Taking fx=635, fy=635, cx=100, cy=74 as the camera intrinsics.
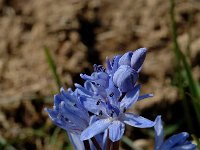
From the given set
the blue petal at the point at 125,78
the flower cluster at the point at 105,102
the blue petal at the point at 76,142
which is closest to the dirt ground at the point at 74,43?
the blue petal at the point at 76,142

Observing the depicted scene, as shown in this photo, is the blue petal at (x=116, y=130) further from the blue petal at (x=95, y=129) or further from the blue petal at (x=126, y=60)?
the blue petal at (x=126, y=60)

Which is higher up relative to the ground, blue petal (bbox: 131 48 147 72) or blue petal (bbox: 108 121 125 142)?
blue petal (bbox: 131 48 147 72)

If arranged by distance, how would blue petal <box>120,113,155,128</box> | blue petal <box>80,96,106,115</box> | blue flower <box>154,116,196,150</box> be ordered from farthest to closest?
blue flower <box>154,116,196,150</box> < blue petal <box>80,96,106,115</box> < blue petal <box>120,113,155,128</box>

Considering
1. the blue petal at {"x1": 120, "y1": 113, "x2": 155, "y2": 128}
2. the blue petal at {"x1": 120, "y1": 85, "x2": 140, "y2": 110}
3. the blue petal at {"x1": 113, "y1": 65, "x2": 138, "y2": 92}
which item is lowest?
the blue petal at {"x1": 120, "y1": 113, "x2": 155, "y2": 128}

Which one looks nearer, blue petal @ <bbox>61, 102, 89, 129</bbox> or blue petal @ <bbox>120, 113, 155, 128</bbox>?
blue petal @ <bbox>120, 113, 155, 128</bbox>

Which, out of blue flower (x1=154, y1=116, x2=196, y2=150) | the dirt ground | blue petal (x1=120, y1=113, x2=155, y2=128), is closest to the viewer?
blue petal (x1=120, y1=113, x2=155, y2=128)

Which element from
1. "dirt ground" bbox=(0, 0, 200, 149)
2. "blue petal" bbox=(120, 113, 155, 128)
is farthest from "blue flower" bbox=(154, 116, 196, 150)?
"dirt ground" bbox=(0, 0, 200, 149)

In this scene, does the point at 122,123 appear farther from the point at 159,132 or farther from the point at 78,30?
the point at 78,30

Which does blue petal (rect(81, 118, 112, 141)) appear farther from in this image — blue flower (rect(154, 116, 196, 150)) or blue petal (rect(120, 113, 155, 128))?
blue flower (rect(154, 116, 196, 150))

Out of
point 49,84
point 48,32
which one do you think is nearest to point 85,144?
point 49,84
